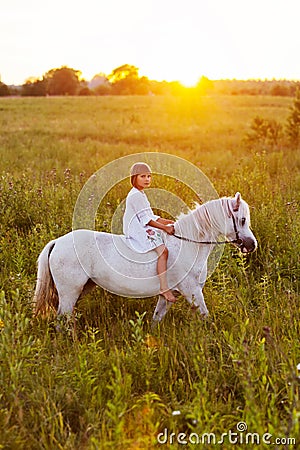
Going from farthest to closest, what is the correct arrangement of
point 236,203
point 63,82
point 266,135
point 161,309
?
point 63,82 < point 266,135 < point 161,309 < point 236,203

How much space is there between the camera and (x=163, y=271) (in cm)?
469

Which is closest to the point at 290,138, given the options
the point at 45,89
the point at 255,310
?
the point at 255,310

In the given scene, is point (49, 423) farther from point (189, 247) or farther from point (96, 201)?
point (96, 201)

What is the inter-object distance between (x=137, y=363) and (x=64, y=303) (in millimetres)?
1290

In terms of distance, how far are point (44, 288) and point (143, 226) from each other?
122 centimetres

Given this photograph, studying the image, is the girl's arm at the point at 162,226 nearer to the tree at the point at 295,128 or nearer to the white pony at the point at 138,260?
the white pony at the point at 138,260

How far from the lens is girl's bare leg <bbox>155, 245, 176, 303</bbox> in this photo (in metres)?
4.68

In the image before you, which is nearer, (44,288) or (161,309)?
(44,288)

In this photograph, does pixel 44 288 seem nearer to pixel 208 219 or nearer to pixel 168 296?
pixel 168 296

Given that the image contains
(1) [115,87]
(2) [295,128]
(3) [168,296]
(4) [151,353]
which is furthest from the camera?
(1) [115,87]

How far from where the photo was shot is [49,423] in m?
3.22

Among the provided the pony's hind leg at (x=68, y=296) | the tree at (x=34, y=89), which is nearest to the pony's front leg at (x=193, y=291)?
the pony's hind leg at (x=68, y=296)

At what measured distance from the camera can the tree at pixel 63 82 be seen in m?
57.7

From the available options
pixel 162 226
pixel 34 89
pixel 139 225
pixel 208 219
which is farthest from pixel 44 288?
pixel 34 89
